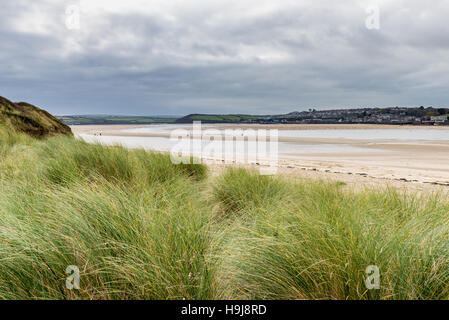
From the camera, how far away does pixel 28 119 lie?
1338cm

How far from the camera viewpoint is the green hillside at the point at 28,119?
12.6 meters

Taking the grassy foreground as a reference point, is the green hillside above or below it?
above

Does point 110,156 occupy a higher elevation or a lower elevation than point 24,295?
higher

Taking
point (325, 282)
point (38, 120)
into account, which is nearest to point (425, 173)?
point (325, 282)

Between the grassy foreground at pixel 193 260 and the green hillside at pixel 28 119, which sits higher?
the green hillside at pixel 28 119

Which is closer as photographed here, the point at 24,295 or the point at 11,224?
the point at 24,295

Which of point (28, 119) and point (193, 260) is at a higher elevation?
point (28, 119)

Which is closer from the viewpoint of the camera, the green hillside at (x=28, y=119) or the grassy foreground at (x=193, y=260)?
the grassy foreground at (x=193, y=260)

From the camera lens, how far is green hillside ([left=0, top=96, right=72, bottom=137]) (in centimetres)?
1262

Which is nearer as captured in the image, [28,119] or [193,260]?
[193,260]

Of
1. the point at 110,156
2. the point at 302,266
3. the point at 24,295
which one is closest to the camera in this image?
the point at 24,295
